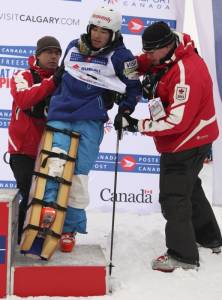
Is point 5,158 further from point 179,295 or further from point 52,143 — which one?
point 179,295

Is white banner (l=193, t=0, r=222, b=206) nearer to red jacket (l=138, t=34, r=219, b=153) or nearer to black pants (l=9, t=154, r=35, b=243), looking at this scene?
red jacket (l=138, t=34, r=219, b=153)

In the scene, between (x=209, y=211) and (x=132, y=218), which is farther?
(x=132, y=218)

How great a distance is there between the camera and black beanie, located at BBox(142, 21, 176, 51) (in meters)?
2.91

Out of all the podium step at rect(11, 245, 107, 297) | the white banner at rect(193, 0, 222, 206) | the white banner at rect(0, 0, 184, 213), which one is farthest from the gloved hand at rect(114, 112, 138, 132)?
the white banner at rect(0, 0, 184, 213)

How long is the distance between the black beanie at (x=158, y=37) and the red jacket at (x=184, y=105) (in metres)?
0.10

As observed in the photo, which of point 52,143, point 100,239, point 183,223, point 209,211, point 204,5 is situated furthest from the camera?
point 204,5

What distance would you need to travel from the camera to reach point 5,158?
4.77 m

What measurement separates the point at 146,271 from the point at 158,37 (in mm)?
1463

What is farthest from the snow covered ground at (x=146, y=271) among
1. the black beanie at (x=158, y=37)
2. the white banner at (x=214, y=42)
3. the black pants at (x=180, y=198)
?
the black beanie at (x=158, y=37)

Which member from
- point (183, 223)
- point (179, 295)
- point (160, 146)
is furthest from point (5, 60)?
point (179, 295)

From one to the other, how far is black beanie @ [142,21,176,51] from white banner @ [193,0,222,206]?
1.13m

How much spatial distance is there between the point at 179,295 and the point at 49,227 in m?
0.81

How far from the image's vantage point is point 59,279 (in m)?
2.54

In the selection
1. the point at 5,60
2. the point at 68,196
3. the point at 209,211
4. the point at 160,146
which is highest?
the point at 5,60
